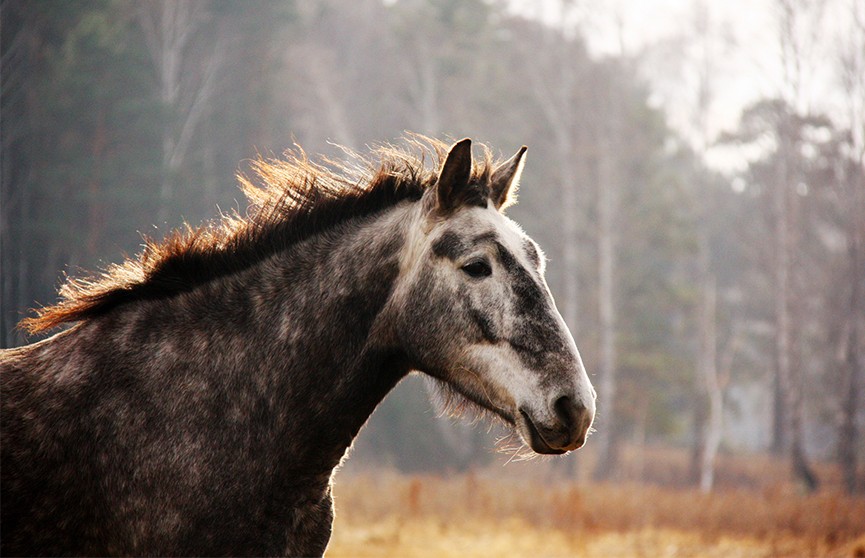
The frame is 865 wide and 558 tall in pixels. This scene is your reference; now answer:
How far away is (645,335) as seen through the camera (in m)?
27.3

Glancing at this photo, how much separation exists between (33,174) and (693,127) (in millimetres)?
20582

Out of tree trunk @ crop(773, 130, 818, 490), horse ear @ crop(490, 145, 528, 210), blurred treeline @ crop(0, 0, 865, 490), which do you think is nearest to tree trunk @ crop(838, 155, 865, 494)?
blurred treeline @ crop(0, 0, 865, 490)

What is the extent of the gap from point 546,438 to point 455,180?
1.08 m

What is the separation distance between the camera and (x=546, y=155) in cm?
2823

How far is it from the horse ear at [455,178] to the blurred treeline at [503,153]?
13940 millimetres

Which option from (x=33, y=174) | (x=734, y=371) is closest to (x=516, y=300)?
(x=33, y=174)

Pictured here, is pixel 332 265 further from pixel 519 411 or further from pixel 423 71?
pixel 423 71

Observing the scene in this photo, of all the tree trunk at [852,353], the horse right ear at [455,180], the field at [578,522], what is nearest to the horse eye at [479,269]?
the horse right ear at [455,180]

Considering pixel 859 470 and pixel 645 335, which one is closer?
pixel 859 470

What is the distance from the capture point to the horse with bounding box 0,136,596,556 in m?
2.78

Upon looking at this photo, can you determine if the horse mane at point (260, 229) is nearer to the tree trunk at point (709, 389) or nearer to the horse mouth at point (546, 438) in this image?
the horse mouth at point (546, 438)

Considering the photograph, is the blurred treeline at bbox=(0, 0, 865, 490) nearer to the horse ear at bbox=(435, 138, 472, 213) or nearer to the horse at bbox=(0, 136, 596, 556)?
A: the horse at bbox=(0, 136, 596, 556)

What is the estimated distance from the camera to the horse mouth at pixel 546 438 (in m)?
2.79

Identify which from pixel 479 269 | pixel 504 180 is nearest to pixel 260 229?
pixel 479 269
